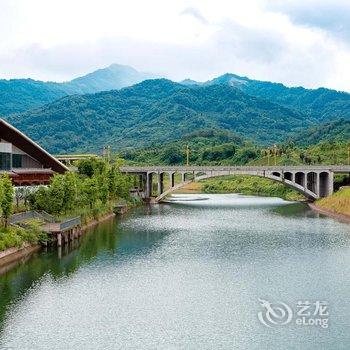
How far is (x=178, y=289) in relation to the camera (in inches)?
1479

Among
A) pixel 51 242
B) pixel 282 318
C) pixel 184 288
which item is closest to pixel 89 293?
pixel 184 288

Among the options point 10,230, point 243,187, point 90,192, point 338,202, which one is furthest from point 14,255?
point 243,187

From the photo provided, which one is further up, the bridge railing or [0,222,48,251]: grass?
the bridge railing

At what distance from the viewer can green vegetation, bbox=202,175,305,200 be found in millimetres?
130750

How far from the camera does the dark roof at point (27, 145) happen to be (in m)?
68.1

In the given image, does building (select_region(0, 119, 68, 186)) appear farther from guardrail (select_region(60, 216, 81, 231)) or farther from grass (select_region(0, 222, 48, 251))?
grass (select_region(0, 222, 48, 251))

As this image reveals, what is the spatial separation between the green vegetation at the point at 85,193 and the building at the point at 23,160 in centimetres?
389

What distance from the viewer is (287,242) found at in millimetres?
56531

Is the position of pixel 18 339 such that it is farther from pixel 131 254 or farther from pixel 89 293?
pixel 131 254

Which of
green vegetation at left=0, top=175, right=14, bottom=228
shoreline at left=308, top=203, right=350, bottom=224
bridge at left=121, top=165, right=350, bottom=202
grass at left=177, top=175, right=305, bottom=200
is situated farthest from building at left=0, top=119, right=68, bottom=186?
grass at left=177, top=175, right=305, bottom=200

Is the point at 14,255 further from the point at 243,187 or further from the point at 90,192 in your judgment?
the point at 243,187

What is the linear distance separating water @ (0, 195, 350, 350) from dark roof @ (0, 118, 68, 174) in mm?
14943

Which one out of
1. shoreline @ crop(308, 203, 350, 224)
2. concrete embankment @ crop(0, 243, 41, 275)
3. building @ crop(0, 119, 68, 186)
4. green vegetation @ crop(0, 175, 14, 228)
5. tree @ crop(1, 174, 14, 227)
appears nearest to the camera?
concrete embankment @ crop(0, 243, 41, 275)

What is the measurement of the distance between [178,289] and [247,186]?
106264 mm
